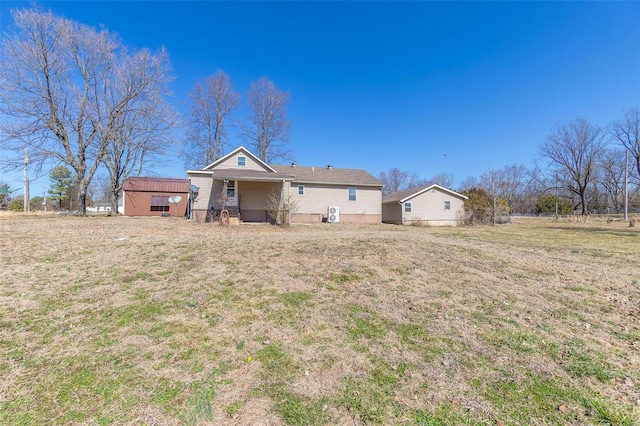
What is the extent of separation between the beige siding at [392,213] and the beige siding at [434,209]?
0.72 meters

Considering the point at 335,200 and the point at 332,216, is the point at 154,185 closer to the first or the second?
the point at 335,200

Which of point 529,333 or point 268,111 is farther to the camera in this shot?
point 268,111

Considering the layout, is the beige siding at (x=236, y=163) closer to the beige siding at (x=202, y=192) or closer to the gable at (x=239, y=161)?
the gable at (x=239, y=161)

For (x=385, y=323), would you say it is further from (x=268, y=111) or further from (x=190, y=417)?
(x=268, y=111)

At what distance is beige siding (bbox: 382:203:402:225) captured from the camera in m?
24.1

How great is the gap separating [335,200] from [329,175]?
247 centimetres

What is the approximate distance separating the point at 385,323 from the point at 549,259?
7082mm

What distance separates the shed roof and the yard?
75.9 ft

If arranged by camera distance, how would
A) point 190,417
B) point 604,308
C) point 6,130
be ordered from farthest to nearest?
1. point 6,130
2. point 604,308
3. point 190,417

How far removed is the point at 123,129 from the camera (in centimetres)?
2327

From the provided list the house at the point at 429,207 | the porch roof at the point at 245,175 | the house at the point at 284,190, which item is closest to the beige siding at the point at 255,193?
the house at the point at 284,190

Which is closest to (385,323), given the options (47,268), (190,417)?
(190,417)

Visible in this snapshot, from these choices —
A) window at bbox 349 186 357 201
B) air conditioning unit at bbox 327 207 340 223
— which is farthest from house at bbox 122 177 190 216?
window at bbox 349 186 357 201

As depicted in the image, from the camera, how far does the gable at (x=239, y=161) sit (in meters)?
20.1
